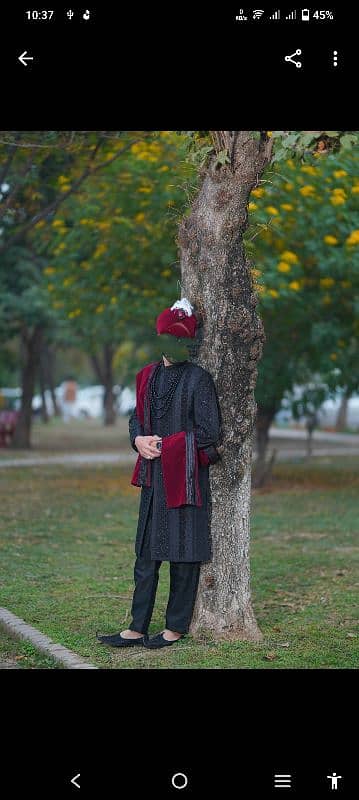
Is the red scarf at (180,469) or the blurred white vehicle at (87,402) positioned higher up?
the blurred white vehicle at (87,402)

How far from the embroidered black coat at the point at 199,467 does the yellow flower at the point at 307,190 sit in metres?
Answer: 7.61

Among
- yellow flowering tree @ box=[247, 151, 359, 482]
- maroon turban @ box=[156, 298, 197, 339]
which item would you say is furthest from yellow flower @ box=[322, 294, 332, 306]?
maroon turban @ box=[156, 298, 197, 339]

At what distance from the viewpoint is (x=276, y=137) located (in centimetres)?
579

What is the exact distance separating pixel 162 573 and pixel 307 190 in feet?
19.3

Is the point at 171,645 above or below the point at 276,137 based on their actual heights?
below

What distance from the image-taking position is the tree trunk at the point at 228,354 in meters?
6.21

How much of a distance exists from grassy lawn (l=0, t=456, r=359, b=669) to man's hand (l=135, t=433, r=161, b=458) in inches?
44.2

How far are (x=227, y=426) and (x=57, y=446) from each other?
22.1m

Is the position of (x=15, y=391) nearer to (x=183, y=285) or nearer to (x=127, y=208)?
(x=127, y=208)

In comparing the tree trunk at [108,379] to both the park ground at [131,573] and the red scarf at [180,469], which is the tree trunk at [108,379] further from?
the red scarf at [180,469]

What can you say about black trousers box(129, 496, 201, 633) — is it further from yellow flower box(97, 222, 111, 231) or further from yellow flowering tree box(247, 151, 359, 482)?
yellow flower box(97, 222, 111, 231)

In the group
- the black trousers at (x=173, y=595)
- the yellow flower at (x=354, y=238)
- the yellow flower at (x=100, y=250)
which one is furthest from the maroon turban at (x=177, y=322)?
the yellow flower at (x=100, y=250)
